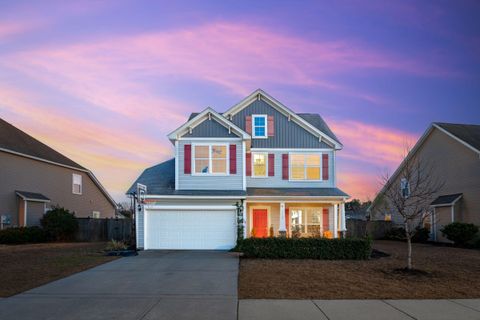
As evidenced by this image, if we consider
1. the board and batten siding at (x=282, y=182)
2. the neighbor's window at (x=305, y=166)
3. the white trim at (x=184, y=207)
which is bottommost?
the white trim at (x=184, y=207)

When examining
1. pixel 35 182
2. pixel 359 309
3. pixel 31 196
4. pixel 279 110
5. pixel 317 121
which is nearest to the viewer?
pixel 359 309

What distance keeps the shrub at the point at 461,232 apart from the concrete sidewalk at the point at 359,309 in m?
15.5

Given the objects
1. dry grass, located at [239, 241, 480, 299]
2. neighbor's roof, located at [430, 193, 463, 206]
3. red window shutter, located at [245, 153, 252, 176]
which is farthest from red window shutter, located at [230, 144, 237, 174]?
neighbor's roof, located at [430, 193, 463, 206]

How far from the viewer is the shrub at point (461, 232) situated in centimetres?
2283

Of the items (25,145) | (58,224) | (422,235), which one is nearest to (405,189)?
(422,235)

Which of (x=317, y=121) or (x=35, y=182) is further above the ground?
(x=317, y=121)

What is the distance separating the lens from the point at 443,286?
10797 millimetres

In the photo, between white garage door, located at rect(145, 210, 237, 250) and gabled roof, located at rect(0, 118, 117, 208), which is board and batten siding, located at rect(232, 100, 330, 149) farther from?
gabled roof, located at rect(0, 118, 117, 208)

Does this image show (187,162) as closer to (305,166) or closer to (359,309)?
(305,166)

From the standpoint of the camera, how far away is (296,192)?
22703mm

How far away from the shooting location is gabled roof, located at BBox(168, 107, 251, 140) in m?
21.4

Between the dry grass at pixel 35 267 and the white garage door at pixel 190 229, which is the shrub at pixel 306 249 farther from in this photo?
the dry grass at pixel 35 267

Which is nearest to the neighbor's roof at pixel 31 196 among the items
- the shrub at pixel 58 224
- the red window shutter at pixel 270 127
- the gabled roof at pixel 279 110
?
the shrub at pixel 58 224

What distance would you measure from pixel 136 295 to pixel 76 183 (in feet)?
84.7
